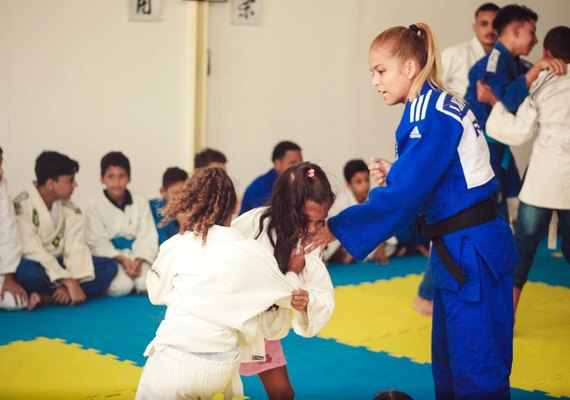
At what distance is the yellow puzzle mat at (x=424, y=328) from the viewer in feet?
14.4

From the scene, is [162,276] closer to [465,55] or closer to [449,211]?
[449,211]

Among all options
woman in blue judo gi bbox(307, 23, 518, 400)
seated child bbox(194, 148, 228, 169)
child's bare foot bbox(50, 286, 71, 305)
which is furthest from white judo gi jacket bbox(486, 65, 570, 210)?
child's bare foot bbox(50, 286, 71, 305)

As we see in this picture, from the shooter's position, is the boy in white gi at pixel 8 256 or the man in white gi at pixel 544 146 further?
the boy in white gi at pixel 8 256

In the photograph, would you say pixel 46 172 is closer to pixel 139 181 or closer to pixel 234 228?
pixel 139 181

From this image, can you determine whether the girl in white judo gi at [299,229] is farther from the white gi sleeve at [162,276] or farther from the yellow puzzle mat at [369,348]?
the yellow puzzle mat at [369,348]

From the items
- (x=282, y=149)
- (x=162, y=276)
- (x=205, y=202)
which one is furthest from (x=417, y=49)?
(x=282, y=149)

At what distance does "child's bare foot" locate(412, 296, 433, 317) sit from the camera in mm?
5477

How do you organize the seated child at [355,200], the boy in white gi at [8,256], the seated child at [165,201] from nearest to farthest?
the boy in white gi at [8,256], the seated child at [165,201], the seated child at [355,200]

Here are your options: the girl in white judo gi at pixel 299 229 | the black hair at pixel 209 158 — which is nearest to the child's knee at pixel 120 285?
the black hair at pixel 209 158

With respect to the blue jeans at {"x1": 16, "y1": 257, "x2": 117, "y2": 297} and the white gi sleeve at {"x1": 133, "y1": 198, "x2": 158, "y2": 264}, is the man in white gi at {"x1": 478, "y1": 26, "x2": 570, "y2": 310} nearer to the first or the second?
the white gi sleeve at {"x1": 133, "y1": 198, "x2": 158, "y2": 264}

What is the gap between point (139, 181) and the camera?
23.1 feet

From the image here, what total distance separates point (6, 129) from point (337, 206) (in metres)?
2.70

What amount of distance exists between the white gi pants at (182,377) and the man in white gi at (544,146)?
2.71 metres

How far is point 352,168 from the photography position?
24.7 ft
